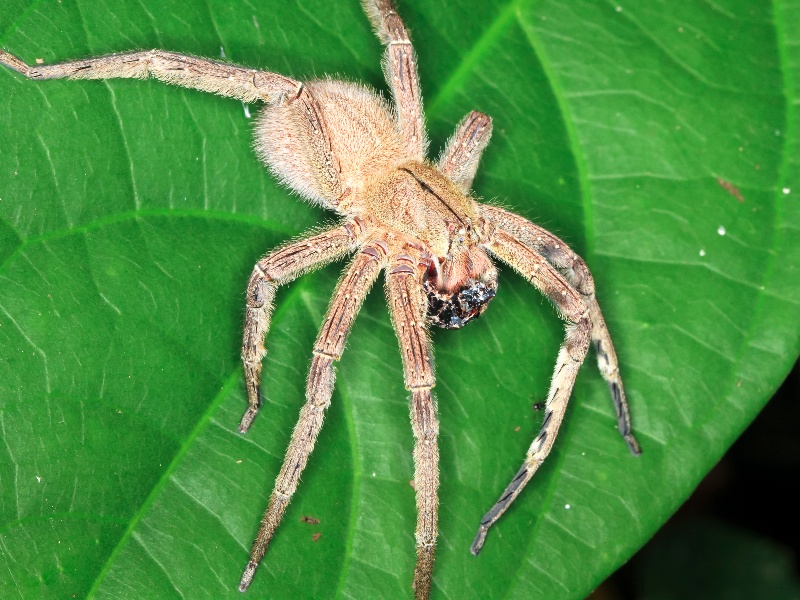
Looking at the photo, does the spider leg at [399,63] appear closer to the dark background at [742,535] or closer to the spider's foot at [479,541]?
→ the spider's foot at [479,541]

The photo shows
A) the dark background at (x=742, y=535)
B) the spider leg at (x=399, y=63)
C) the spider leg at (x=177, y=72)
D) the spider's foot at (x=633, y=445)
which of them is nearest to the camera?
the spider leg at (x=177, y=72)

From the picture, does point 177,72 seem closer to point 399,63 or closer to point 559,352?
point 399,63

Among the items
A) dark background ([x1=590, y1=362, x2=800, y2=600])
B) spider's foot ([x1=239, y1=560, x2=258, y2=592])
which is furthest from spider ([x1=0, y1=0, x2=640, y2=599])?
dark background ([x1=590, y1=362, x2=800, y2=600])

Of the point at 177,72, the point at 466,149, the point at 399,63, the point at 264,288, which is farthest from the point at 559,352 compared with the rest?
the point at 177,72

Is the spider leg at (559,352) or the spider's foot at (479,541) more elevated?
the spider leg at (559,352)

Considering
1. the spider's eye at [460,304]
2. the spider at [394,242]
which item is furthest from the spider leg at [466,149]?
the spider's eye at [460,304]

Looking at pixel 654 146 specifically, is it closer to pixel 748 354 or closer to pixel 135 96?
pixel 748 354

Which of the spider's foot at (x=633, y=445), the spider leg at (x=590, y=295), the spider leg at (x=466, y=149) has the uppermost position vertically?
the spider leg at (x=466, y=149)

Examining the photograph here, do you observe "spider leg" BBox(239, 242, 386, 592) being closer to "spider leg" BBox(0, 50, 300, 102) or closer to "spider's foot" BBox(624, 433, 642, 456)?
"spider leg" BBox(0, 50, 300, 102)
